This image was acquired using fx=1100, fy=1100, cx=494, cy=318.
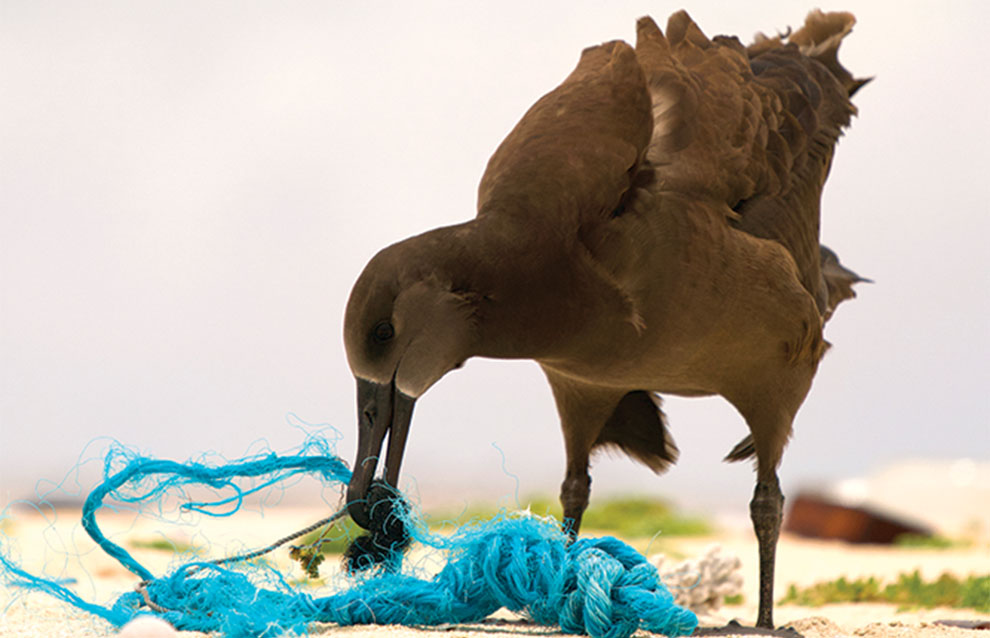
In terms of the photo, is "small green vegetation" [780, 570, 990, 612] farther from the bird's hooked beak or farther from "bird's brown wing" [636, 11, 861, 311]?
the bird's hooked beak

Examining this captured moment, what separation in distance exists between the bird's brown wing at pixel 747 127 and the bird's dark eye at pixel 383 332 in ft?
4.01

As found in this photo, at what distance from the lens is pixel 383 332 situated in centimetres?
327

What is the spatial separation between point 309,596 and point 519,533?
0.68m

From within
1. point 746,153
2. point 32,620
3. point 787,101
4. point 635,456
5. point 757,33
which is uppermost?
point 757,33

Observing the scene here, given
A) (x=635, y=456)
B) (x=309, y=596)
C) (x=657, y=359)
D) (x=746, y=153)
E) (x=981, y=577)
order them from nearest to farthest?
(x=309, y=596) < (x=657, y=359) < (x=746, y=153) < (x=635, y=456) < (x=981, y=577)

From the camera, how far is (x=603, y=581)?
3174 mm

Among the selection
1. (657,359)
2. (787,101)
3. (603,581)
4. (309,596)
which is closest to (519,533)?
(603,581)

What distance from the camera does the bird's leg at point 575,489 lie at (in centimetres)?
478

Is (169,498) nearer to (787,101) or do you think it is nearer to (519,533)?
(519,533)

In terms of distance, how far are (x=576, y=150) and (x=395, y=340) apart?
103cm

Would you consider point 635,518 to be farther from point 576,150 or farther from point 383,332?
point 383,332

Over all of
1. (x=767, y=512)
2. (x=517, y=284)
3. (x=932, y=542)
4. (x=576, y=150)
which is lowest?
(x=767, y=512)

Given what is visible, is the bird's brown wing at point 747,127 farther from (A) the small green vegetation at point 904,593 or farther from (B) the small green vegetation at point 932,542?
(B) the small green vegetation at point 932,542

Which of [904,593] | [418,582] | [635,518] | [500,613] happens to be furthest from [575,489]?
[635,518]
